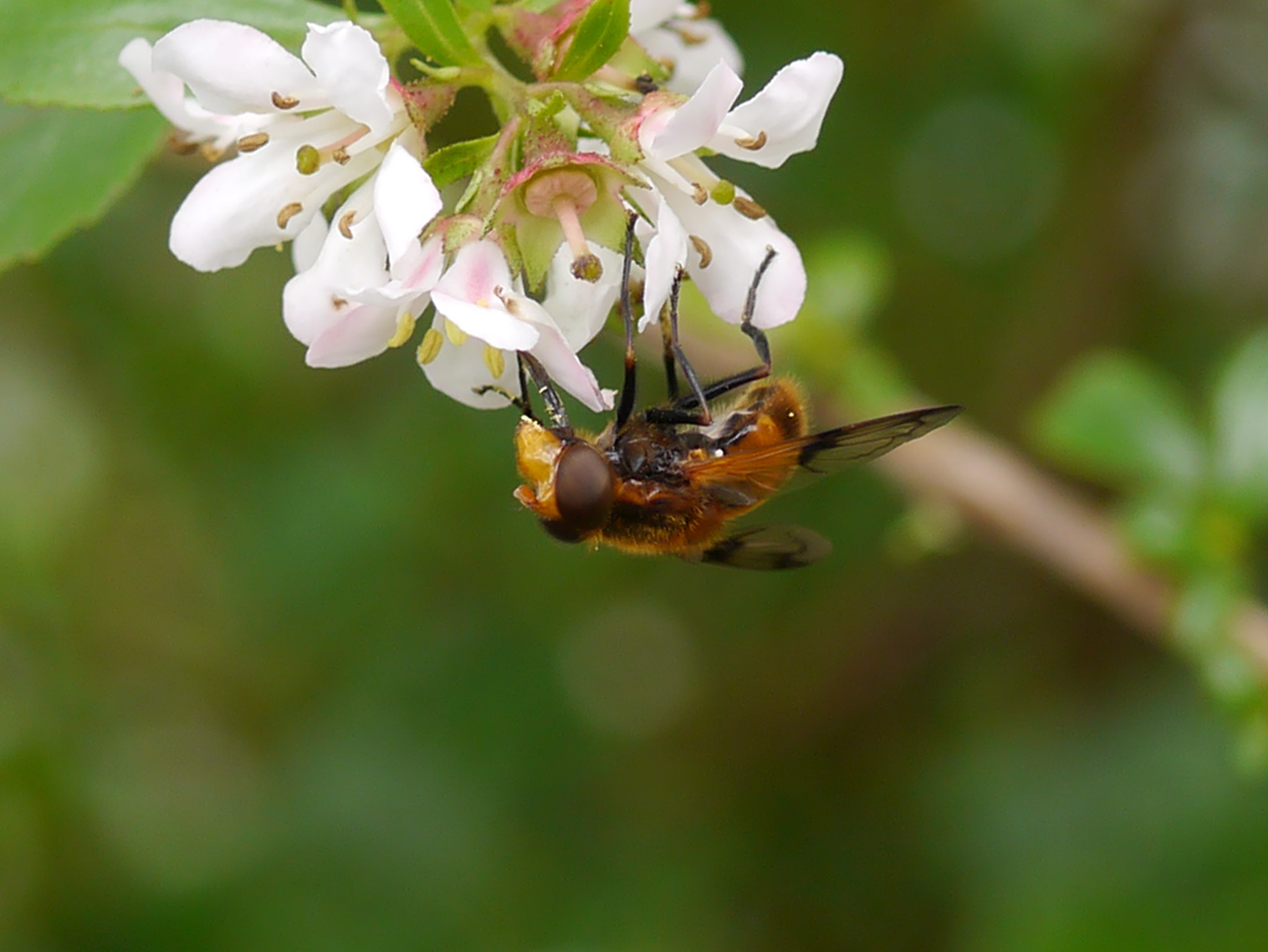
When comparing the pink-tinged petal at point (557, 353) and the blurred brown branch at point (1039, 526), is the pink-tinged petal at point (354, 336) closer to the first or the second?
the pink-tinged petal at point (557, 353)

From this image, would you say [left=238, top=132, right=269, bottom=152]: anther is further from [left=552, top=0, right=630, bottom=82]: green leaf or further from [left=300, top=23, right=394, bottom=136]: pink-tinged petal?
[left=552, top=0, right=630, bottom=82]: green leaf

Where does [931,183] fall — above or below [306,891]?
above

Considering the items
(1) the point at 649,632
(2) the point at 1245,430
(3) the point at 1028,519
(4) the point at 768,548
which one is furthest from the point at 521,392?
(1) the point at 649,632

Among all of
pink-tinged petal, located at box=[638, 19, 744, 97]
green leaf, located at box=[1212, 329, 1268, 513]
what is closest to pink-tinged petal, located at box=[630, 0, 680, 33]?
pink-tinged petal, located at box=[638, 19, 744, 97]

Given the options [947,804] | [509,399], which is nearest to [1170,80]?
[947,804]

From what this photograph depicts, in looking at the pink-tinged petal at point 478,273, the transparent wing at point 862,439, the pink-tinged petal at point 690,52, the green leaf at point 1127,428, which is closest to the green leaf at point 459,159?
the pink-tinged petal at point 478,273

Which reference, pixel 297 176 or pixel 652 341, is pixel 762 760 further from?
pixel 297 176

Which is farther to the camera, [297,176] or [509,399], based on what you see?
[509,399]
